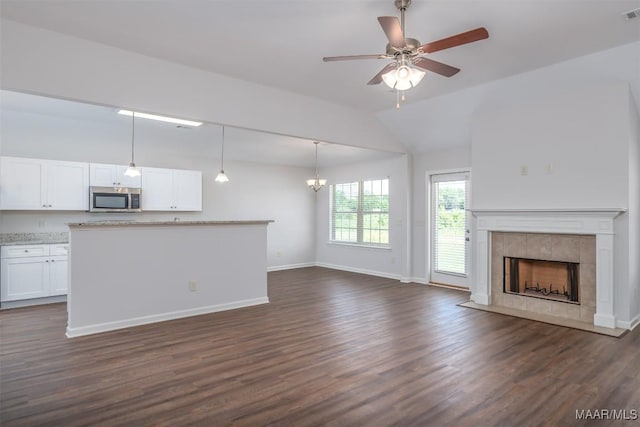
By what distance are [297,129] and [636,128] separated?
13.8 feet

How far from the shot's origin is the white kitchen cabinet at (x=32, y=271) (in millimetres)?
5176

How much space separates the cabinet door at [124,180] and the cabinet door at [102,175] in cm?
6

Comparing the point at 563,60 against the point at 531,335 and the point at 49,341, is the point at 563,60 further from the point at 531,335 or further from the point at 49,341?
the point at 49,341

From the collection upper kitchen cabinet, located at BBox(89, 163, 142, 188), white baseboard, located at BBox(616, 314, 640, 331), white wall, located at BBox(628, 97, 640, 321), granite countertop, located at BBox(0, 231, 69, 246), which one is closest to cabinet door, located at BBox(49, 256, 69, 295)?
granite countertop, located at BBox(0, 231, 69, 246)

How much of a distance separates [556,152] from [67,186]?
23.5ft

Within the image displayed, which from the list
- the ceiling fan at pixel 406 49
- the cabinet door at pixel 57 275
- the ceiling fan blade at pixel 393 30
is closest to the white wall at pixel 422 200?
the ceiling fan at pixel 406 49

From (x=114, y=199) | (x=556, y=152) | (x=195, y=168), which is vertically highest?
(x=195, y=168)

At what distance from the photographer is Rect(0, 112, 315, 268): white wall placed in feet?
18.6

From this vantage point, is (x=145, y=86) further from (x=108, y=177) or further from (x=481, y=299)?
(x=481, y=299)

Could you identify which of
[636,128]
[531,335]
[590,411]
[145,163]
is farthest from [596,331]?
[145,163]

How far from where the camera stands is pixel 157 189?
6754 millimetres

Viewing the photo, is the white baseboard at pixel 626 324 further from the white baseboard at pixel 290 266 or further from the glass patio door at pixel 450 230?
the white baseboard at pixel 290 266

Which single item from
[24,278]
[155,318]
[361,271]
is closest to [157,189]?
[24,278]

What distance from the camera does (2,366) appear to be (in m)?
3.15
